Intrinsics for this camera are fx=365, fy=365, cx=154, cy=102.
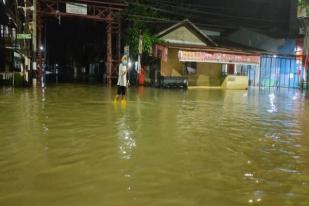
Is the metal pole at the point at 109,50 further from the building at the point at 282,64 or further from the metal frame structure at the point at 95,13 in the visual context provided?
the building at the point at 282,64

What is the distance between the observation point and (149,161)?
6457 millimetres

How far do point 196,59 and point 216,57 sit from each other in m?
2.11

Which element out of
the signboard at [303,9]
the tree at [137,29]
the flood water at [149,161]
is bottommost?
the flood water at [149,161]

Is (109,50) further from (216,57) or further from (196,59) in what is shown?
(216,57)

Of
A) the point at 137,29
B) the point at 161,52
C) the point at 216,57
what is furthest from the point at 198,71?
the point at 137,29

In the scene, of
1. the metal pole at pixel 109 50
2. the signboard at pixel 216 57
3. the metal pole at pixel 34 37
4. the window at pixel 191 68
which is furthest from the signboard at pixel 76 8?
the window at pixel 191 68

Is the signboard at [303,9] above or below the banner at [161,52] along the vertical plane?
above

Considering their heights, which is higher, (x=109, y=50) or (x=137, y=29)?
(x=137, y=29)

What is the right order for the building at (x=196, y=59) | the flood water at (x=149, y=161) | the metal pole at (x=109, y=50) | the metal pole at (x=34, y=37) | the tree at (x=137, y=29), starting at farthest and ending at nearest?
the tree at (x=137, y=29) → the metal pole at (x=109, y=50) → the building at (x=196, y=59) → the metal pole at (x=34, y=37) → the flood water at (x=149, y=161)

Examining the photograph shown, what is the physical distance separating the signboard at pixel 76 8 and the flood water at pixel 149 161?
17869mm

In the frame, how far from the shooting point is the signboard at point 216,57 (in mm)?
29078

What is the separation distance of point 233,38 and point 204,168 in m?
38.5

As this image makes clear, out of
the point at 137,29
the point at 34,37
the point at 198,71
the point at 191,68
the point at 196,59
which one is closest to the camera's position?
the point at 34,37

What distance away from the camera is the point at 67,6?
2777cm
